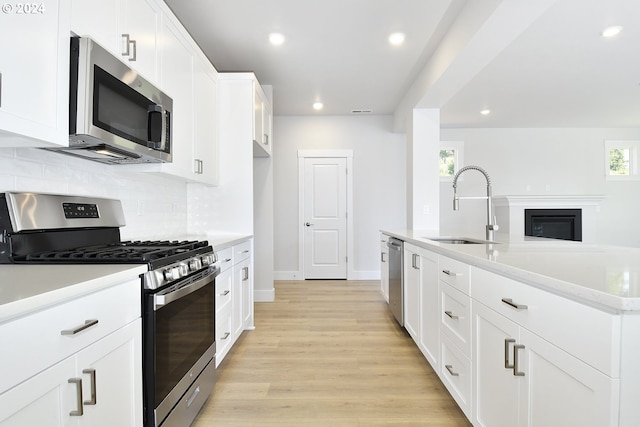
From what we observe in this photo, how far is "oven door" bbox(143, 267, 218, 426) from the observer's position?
1.29 meters

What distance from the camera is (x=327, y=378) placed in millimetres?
2252

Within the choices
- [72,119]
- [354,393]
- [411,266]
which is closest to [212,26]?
[72,119]

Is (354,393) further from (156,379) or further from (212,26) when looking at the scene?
(212,26)

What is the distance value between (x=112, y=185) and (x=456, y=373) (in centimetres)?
220

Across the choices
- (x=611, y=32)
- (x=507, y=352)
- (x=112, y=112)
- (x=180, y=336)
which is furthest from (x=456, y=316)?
(x=611, y=32)

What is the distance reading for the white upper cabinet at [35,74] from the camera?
1073 mm

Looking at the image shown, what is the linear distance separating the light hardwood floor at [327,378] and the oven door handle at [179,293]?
0.73m

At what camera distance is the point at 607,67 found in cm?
373

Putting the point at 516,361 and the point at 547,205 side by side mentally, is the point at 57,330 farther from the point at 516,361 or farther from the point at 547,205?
the point at 547,205

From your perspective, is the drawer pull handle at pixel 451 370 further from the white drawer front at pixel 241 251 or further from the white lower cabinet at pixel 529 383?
the white drawer front at pixel 241 251

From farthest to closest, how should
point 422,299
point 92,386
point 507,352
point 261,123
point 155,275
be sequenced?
point 261,123 → point 422,299 → point 155,275 → point 507,352 → point 92,386

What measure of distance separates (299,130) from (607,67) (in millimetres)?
3945

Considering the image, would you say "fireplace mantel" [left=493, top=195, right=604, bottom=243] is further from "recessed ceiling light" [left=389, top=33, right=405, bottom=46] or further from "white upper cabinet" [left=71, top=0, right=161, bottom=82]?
"white upper cabinet" [left=71, top=0, right=161, bottom=82]

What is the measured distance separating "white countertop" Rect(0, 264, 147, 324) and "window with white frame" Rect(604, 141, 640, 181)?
8154mm
